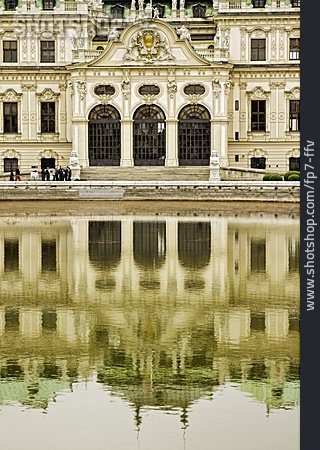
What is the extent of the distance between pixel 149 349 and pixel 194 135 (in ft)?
181

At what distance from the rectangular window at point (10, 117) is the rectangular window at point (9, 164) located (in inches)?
86.3

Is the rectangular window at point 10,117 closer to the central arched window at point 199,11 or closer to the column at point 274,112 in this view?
the central arched window at point 199,11

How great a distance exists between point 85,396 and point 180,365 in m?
2.13

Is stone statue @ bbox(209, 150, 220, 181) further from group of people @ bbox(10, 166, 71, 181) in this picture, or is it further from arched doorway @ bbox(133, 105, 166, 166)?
group of people @ bbox(10, 166, 71, 181)

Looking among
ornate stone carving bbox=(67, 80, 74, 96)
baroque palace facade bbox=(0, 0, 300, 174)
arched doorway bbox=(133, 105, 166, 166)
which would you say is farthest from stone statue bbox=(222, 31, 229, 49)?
ornate stone carving bbox=(67, 80, 74, 96)

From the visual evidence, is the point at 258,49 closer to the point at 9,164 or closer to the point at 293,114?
the point at 293,114

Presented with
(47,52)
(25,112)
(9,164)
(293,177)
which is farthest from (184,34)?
(9,164)

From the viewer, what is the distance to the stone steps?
6762cm

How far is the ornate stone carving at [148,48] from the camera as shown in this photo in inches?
2739

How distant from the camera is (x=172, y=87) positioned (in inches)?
2763

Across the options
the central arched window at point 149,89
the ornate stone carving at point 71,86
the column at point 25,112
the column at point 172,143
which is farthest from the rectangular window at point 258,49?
the column at point 25,112

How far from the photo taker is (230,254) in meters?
30.8

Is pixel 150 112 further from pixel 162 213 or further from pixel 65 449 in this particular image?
pixel 65 449

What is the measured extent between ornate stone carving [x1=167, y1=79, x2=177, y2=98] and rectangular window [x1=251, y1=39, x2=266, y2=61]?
7.34 meters
